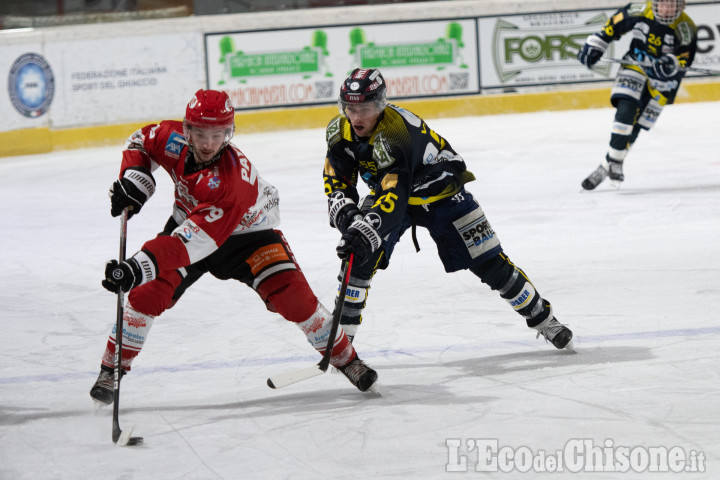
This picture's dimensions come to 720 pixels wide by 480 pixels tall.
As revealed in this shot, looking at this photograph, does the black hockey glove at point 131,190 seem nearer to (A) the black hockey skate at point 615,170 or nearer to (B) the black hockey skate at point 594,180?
(B) the black hockey skate at point 594,180

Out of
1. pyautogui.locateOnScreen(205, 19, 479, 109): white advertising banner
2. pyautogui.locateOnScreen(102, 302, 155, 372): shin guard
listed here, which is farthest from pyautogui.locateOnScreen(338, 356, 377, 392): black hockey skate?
pyautogui.locateOnScreen(205, 19, 479, 109): white advertising banner

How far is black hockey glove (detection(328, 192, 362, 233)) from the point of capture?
340cm

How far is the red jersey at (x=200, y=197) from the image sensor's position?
299cm

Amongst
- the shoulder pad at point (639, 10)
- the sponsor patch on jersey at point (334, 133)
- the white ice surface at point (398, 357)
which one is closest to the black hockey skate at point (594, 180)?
the white ice surface at point (398, 357)

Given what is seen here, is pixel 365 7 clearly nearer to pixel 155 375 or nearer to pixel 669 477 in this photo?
pixel 155 375

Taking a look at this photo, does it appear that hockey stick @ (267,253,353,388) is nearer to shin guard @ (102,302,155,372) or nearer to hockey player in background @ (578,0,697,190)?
shin guard @ (102,302,155,372)

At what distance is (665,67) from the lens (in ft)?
23.9

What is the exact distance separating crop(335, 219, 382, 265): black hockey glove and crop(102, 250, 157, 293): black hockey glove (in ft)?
2.05

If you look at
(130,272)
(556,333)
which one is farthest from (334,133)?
(556,333)

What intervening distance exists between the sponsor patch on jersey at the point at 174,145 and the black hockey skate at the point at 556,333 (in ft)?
4.69

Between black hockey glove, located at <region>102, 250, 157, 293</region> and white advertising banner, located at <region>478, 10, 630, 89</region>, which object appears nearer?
black hockey glove, located at <region>102, 250, 157, 293</region>

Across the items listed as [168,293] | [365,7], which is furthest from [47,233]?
[365,7]

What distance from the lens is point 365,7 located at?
1175 centimetres

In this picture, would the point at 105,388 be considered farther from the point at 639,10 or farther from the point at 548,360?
the point at 639,10
